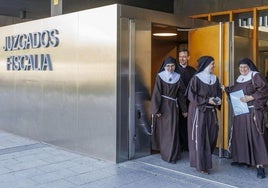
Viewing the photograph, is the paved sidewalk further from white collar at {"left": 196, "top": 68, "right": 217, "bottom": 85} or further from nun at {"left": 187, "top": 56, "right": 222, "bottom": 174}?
white collar at {"left": 196, "top": 68, "right": 217, "bottom": 85}

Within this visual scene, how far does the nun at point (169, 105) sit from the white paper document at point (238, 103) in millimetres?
859

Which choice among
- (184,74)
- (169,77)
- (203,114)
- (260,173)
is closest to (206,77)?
(203,114)

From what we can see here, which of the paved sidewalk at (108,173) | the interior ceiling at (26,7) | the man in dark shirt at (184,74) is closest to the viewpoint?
the paved sidewalk at (108,173)

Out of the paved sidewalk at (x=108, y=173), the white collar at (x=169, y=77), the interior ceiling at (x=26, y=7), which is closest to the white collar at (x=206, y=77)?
the white collar at (x=169, y=77)

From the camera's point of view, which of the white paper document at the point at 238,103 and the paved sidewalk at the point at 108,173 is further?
the white paper document at the point at 238,103

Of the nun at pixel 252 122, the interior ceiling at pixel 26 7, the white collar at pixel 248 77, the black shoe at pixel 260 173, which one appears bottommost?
the black shoe at pixel 260 173

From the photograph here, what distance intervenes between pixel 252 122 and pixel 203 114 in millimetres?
659

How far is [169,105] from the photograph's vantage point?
5.97m

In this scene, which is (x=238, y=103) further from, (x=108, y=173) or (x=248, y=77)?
(x=108, y=173)

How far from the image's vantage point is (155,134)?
623 cm

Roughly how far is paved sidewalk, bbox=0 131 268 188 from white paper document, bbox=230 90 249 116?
865 millimetres

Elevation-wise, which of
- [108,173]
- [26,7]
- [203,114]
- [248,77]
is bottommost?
[108,173]

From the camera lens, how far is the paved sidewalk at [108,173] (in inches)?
195

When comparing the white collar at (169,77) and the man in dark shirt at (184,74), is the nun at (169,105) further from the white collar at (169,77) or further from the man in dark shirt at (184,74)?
the man in dark shirt at (184,74)
